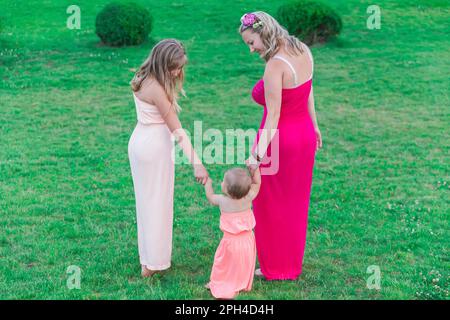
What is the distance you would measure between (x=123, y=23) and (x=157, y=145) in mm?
11406

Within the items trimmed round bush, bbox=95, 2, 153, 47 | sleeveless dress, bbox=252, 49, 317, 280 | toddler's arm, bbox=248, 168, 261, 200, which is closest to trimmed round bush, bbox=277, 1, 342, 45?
trimmed round bush, bbox=95, 2, 153, 47

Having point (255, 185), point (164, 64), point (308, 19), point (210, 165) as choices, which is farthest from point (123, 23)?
point (255, 185)

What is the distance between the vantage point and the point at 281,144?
6191mm

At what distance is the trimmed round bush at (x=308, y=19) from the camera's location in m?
17.0

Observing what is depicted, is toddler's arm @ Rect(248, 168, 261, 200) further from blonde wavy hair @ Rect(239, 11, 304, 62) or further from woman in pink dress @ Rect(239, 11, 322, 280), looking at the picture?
blonde wavy hair @ Rect(239, 11, 304, 62)

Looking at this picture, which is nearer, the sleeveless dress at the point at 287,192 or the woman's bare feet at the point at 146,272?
the sleeveless dress at the point at 287,192

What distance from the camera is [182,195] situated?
940 centimetres

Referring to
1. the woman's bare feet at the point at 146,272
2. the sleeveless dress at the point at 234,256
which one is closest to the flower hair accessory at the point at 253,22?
the sleeveless dress at the point at 234,256

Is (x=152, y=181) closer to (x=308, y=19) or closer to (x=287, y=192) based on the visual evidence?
(x=287, y=192)

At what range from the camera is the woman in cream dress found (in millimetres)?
6121

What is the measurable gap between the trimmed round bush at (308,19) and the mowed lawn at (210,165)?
1.49ft

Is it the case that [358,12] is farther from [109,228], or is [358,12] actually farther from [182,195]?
[109,228]

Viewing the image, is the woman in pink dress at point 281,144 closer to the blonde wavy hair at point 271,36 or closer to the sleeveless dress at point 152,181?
the blonde wavy hair at point 271,36
